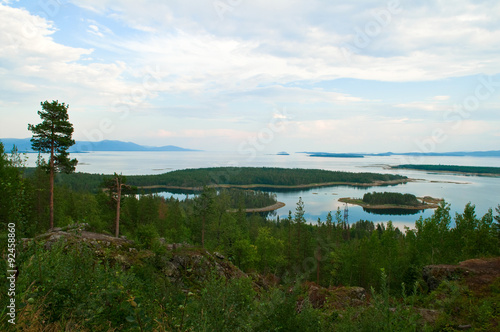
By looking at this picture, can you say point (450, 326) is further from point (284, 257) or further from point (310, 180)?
point (310, 180)

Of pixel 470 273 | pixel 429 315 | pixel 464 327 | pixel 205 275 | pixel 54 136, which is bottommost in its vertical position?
pixel 470 273

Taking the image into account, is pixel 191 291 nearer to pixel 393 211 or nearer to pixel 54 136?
pixel 54 136

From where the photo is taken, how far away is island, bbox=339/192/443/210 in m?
95.4

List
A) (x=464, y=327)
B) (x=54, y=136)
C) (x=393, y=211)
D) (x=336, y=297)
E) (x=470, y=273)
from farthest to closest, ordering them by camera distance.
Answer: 1. (x=393, y=211)
2. (x=54, y=136)
3. (x=336, y=297)
4. (x=470, y=273)
5. (x=464, y=327)

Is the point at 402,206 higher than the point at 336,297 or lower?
lower

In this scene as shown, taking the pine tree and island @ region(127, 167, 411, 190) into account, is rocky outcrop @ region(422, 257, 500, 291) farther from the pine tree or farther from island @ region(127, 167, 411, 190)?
island @ region(127, 167, 411, 190)

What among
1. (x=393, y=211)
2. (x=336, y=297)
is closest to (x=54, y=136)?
(x=336, y=297)

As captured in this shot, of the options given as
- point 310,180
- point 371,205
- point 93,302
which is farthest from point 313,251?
point 310,180

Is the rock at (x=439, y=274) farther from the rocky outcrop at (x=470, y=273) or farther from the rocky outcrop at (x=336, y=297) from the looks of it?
the rocky outcrop at (x=336, y=297)

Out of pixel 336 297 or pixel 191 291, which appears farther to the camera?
pixel 336 297

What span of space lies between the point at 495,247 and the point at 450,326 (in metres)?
17.5

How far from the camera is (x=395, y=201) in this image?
103m

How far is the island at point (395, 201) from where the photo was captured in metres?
95.4

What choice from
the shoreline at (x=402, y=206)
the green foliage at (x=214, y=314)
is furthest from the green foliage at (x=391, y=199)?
the green foliage at (x=214, y=314)
